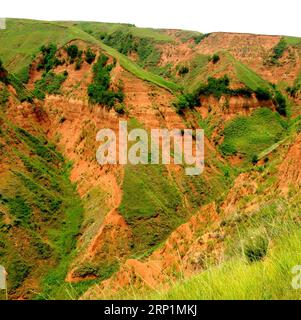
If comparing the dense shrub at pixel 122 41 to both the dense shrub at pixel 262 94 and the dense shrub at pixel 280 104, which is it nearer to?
the dense shrub at pixel 280 104

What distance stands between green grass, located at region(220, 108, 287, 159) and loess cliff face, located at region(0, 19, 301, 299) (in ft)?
2.08

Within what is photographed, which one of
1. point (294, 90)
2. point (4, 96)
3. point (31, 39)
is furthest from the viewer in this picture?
point (294, 90)

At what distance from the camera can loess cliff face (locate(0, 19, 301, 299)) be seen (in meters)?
27.4

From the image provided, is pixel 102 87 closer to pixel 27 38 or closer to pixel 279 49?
pixel 27 38

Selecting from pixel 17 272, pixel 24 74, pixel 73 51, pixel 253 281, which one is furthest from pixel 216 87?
pixel 253 281

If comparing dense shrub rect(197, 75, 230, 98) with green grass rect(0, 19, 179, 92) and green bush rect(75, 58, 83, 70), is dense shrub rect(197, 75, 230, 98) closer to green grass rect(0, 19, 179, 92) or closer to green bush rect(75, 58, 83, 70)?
green grass rect(0, 19, 179, 92)

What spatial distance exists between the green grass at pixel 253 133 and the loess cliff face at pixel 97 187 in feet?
2.08

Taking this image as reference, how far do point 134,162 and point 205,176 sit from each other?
8.65 metres

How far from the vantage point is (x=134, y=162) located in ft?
140

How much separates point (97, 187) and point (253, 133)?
29949 mm

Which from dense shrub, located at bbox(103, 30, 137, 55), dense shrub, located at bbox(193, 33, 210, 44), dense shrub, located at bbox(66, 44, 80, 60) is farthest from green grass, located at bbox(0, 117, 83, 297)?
dense shrub, located at bbox(193, 33, 210, 44)

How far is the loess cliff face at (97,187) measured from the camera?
27.4 m

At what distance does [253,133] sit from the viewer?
6500 cm
